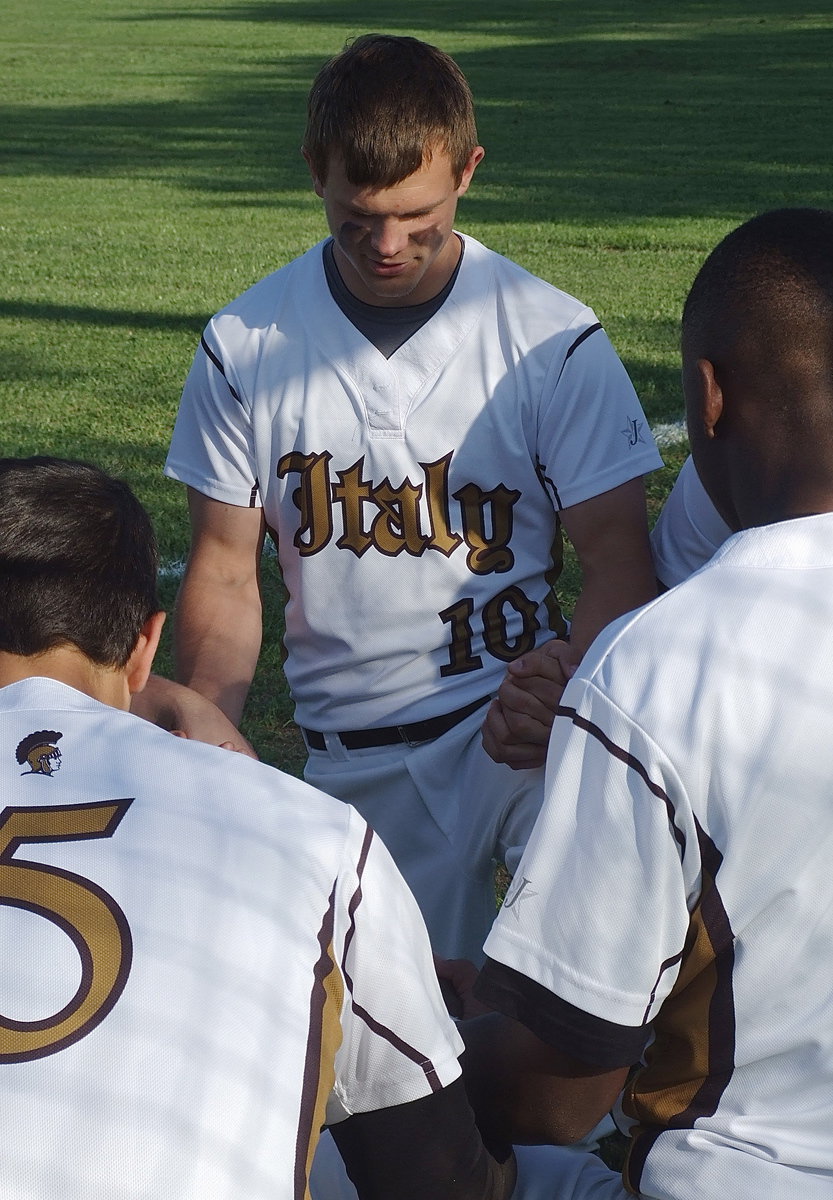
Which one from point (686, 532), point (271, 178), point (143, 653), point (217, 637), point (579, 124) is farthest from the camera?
point (579, 124)

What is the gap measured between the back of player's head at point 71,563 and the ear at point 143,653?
2 cm

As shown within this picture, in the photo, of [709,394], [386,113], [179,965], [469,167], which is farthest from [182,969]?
[469,167]

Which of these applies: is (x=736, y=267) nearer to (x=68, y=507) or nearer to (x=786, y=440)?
(x=786, y=440)

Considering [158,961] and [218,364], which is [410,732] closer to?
[218,364]

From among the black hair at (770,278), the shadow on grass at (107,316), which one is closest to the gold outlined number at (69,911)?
the black hair at (770,278)

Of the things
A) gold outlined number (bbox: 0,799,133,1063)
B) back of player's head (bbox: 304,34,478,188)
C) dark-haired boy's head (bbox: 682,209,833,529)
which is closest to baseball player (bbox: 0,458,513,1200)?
gold outlined number (bbox: 0,799,133,1063)

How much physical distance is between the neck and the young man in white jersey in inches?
26.8

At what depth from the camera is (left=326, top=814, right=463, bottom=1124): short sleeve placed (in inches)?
69.9

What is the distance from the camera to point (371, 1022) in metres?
1.81

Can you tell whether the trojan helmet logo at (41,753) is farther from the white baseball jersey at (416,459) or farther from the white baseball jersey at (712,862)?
the white baseball jersey at (416,459)

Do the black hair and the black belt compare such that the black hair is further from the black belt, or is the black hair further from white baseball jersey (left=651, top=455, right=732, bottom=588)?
the black belt

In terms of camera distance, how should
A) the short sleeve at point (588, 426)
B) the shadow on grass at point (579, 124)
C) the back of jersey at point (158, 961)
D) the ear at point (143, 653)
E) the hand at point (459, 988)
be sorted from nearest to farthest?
the back of jersey at point (158, 961), the ear at point (143, 653), the hand at point (459, 988), the short sleeve at point (588, 426), the shadow on grass at point (579, 124)

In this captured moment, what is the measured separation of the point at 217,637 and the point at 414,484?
57 centimetres

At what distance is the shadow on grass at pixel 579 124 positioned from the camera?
44.5 feet
